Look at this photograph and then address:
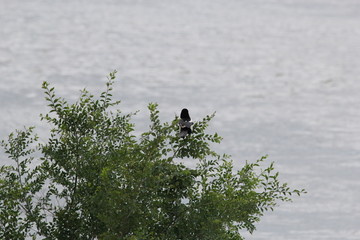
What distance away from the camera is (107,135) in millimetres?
23453

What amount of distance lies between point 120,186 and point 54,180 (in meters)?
3.54

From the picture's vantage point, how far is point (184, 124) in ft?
67.3

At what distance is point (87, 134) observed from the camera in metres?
23.5

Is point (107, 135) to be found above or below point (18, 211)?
above

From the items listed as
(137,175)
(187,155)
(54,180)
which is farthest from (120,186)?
(54,180)

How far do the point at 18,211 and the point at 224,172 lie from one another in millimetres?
6042

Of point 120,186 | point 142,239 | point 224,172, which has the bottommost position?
point 142,239

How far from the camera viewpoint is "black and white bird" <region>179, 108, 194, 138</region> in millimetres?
20281

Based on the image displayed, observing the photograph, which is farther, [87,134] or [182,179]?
[87,134]

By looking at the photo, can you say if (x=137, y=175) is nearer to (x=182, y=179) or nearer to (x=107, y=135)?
(x=182, y=179)

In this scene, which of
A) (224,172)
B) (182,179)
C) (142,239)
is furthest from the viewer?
(224,172)

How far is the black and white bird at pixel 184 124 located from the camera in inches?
798

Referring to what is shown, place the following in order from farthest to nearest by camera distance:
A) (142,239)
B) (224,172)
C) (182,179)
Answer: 1. (224,172)
2. (182,179)
3. (142,239)

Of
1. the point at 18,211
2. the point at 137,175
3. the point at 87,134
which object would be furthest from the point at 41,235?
the point at 137,175
